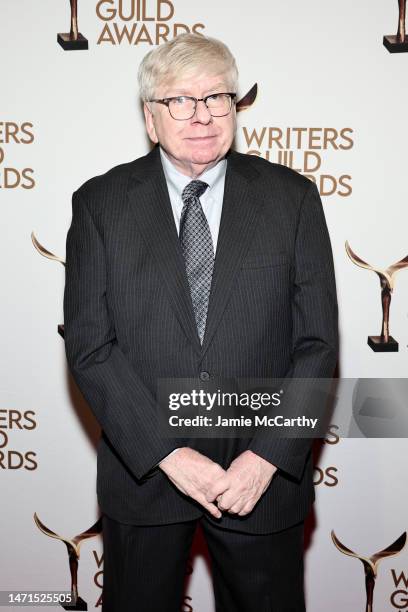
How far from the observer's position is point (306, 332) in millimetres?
1434

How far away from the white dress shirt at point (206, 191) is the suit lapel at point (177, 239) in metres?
0.02

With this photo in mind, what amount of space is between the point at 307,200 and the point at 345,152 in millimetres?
479

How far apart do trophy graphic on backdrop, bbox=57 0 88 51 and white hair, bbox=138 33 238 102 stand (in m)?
0.51

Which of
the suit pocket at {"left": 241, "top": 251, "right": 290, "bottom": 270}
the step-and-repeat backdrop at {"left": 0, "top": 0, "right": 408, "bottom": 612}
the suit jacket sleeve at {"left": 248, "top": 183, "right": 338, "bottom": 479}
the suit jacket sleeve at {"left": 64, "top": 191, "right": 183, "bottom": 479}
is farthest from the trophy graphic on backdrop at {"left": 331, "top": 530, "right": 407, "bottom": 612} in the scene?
the suit pocket at {"left": 241, "top": 251, "right": 290, "bottom": 270}

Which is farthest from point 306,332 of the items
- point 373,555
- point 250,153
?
point 373,555

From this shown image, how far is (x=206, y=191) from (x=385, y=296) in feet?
2.19

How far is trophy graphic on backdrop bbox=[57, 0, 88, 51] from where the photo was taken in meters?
1.85

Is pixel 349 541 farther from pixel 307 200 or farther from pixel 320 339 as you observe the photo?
pixel 307 200

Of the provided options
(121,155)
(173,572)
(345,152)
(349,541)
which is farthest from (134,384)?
(349,541)

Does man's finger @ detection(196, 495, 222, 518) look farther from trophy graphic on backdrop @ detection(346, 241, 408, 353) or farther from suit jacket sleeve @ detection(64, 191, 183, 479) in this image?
trophy graphic on backdrop @ detection(346, 241, 408, 353)

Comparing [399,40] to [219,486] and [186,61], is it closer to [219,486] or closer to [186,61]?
[186,61]

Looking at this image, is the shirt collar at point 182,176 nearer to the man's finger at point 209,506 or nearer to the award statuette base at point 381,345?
the man's finger at point 209,506

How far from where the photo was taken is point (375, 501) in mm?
2057

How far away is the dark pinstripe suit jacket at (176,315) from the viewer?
140cm
